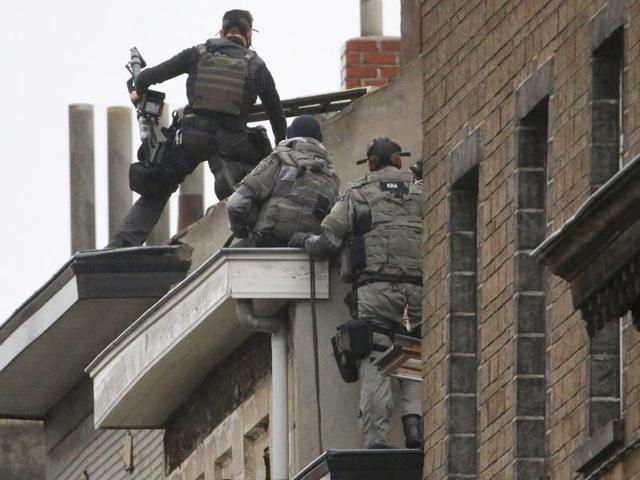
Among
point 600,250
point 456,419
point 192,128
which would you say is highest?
point 192,128

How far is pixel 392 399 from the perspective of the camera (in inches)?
984

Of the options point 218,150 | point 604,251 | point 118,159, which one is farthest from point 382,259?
point 118,159

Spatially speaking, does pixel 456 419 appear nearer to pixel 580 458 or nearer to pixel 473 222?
pixel 473 222

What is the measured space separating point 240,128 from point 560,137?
8.11 meters

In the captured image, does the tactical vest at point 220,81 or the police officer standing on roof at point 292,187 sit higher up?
the tactical vest at point 220,81

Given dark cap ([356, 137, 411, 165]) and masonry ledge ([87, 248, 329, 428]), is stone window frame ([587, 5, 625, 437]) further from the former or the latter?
masonry ledge ([87, 248, 329, 428])

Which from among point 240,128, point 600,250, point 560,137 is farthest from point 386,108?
point 600,250

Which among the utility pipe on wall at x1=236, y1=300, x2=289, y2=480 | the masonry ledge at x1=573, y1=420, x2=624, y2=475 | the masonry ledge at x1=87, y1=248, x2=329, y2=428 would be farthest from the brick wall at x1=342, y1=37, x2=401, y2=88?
the masonry ledge at x1=573, y1=420, x2=624, y2=475

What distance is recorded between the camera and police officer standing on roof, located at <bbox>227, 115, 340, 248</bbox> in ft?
87.5

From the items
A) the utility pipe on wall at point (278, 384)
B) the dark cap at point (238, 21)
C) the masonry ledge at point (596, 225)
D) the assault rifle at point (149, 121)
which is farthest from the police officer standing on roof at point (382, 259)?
the masonry ledge at point (596, 225)

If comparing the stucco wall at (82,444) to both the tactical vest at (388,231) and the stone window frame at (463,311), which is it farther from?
the stone window frame at (463,311)

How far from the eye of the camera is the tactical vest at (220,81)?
2819 centimetres

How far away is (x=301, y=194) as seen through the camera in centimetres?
2664

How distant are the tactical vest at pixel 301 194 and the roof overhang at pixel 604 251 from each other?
952 centimetres
